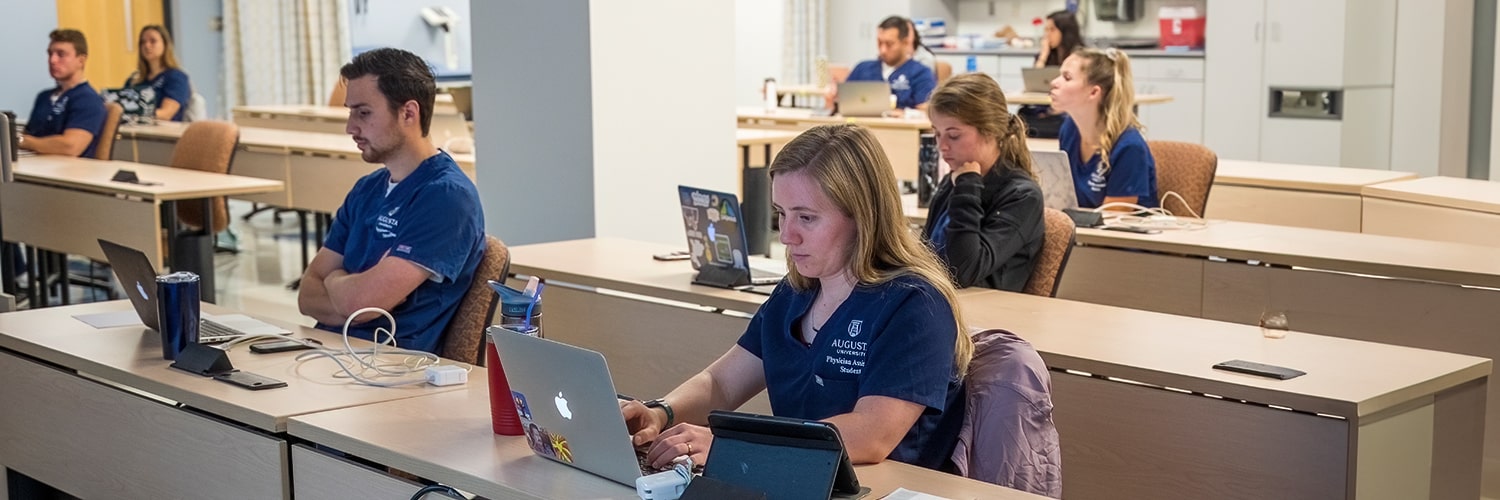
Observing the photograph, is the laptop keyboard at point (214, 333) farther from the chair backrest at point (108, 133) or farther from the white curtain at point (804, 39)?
the white curtain at point (804, 39)

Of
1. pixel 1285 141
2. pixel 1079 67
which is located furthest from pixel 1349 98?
pixel 1079 67

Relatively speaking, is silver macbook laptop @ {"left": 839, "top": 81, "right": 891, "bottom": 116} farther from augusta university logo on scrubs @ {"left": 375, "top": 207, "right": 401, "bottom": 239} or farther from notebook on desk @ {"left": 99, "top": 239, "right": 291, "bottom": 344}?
notebook on desk @ {"left": 99, "top": 239, "right": 291, "bottom": 344}

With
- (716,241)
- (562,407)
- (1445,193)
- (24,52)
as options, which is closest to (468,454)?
(562,407)

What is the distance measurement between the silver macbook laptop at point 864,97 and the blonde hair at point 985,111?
184 inches

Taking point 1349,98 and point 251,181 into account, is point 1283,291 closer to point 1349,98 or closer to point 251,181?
point 251,181

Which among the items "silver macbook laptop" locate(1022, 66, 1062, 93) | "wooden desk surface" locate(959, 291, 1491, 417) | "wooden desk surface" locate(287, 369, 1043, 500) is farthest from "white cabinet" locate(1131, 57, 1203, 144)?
"wooden desk surface" locate(287, 369, 1043, 500)

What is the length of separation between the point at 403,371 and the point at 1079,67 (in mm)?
2828

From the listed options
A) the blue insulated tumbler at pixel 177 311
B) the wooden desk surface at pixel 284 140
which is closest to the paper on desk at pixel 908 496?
the blue insulated tumbler at pixel 177 311

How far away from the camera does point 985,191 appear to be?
11.6 ft

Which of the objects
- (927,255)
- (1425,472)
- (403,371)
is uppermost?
(927,255)

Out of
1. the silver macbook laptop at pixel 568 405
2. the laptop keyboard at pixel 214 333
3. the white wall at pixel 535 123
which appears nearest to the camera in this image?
the silver macbook laptop at pixel 568 405

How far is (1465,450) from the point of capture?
8.68 ft

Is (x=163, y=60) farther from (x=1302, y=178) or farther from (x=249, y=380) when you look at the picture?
(x=249, y=380)

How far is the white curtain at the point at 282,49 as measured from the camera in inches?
436
